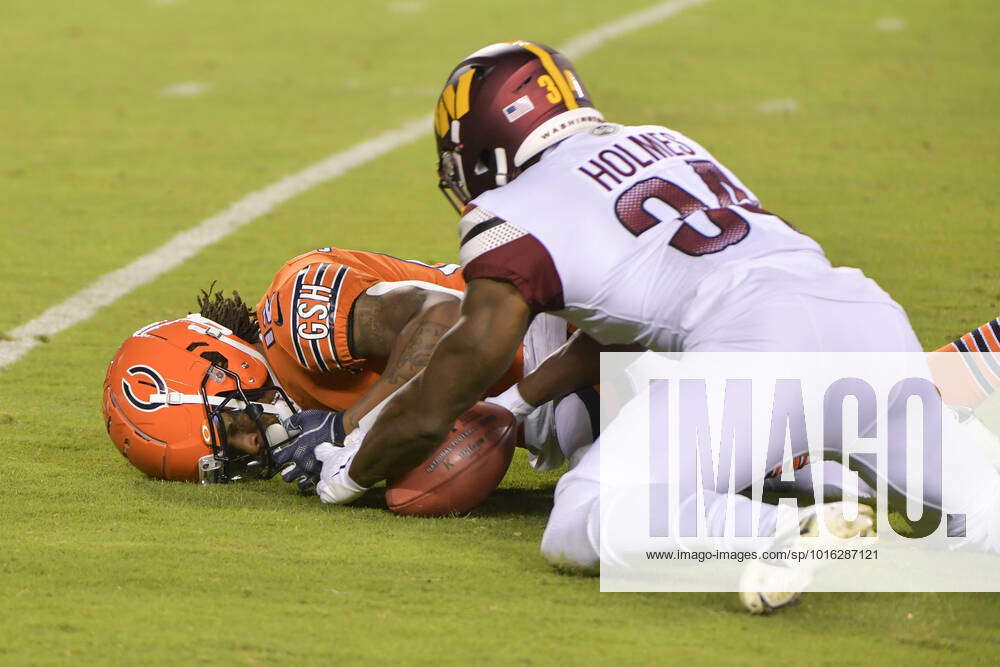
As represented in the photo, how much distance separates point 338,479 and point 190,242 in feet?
11.8

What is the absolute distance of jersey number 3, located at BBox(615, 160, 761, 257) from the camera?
3.65 m

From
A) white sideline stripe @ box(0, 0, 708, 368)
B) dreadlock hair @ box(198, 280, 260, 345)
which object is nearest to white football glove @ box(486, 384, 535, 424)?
dreadlock hair @ box(198, 280, 260, 345)

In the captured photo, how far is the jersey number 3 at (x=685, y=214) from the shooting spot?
3646mm

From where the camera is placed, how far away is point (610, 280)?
3.61 m

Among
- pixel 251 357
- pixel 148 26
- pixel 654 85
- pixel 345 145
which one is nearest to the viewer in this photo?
pixel 251 357

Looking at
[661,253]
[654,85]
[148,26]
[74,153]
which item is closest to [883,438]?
[661,253]

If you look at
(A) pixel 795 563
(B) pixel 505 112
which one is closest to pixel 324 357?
(B) pixel 505 112

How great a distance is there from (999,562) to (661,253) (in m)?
1.05

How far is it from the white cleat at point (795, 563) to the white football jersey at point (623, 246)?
57 cm

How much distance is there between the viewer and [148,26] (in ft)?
44.8

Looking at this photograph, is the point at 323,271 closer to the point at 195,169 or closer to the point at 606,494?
the point at 606,494

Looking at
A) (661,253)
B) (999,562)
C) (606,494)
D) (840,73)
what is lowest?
(840,73)

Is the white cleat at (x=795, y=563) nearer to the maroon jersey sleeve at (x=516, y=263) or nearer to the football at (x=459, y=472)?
the maroon jersey sleeve at (x=516, y=263)

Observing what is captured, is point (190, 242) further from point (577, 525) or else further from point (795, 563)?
point (795, 563)
